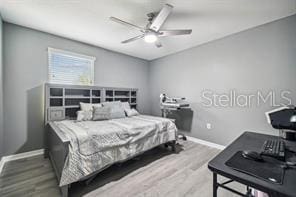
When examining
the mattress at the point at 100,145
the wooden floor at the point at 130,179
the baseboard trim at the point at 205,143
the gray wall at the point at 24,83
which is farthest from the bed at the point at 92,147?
the baseboard trim at the point at 205,143

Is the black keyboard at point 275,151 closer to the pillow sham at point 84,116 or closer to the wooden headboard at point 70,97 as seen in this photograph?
the pillow sham at point 84,116

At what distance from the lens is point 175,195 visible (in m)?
1.75

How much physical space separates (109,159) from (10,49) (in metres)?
2.74

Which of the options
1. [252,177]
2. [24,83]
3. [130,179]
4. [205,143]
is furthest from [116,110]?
[252,177]

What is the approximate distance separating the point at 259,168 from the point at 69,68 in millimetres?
3703

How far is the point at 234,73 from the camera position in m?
3.04

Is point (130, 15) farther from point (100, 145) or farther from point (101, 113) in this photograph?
point (100, 145)

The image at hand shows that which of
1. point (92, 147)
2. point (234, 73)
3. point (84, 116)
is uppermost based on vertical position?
point (234, 73)

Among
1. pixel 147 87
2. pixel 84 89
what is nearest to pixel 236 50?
pixel 147 87

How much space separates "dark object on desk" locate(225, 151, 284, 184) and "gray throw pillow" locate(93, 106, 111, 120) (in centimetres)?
251

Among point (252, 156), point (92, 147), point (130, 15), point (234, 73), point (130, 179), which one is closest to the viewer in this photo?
point (252, 156)

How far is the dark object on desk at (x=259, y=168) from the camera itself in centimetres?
74

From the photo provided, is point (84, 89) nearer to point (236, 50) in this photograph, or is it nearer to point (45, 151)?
point (45, 151)

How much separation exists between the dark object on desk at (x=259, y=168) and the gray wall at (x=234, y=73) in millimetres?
2283
